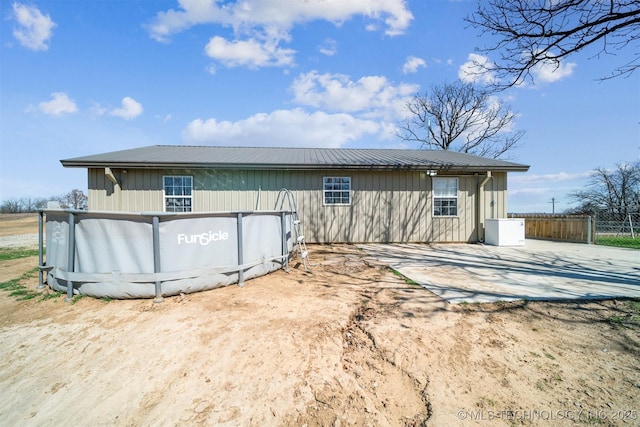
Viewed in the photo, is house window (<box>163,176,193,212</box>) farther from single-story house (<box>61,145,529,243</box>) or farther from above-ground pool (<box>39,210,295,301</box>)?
above-ground pool (<box>39,210,295,301</box>)

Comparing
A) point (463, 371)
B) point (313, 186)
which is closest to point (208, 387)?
point (463, 371)

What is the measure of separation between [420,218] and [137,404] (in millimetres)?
9823

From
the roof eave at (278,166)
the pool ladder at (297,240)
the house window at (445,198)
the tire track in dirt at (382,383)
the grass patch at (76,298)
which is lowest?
the tire track in dirt at (382,383)

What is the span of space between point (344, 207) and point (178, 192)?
5924 millimetres

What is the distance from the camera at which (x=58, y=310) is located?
13.1 feet

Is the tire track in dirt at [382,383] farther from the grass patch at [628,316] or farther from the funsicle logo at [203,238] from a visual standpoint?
the grass patch at [628,316]

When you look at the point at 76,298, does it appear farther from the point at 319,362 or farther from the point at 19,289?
the point at 319,362

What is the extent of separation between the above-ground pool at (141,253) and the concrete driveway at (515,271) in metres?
3.55

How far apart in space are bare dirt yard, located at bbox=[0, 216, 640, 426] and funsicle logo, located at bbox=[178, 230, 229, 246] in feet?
2.90

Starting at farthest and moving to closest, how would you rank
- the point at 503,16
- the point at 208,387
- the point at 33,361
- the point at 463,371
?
the point at 503,16 < the point at 33,361 < the point at 463,371 < the point at 208,387

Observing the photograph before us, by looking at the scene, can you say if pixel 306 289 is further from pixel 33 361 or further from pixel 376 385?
pixel 33 361

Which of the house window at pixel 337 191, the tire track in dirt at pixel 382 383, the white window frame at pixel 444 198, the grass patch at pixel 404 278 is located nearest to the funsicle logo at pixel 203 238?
the tire track in dirt at pixel 382 383

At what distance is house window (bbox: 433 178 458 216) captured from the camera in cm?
1046

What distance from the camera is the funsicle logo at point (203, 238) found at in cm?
433
